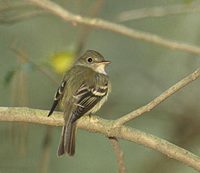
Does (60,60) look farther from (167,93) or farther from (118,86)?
(118,86)

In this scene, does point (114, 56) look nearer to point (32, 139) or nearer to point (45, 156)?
point (32, 139)

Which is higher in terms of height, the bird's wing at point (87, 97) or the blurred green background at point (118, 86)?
the bird's wing at point (87, 97)

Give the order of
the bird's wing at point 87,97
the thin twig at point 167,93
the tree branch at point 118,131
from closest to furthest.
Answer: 1. the thin twig at point 167,93
2. the tree branch at point 118,131
3. the bird's wing at point 87,97

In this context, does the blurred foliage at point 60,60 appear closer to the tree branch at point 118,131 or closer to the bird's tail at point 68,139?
the bird's tail at point 68,139

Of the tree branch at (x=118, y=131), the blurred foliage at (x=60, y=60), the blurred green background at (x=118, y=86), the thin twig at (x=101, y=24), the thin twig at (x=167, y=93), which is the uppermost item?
the thin twig at (x=101, y=24)

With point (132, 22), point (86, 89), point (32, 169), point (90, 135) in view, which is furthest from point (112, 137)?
point (132, 22)

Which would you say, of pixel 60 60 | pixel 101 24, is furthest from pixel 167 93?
pixel 60 60

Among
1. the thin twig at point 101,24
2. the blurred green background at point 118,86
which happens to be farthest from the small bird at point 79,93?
the blurred green background at point 118,86

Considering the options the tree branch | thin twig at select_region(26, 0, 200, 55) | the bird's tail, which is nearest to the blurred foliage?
thin twig at select_region(26, 0, 200, 55)

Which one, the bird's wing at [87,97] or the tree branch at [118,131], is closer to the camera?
the tree branch at [118,131]
